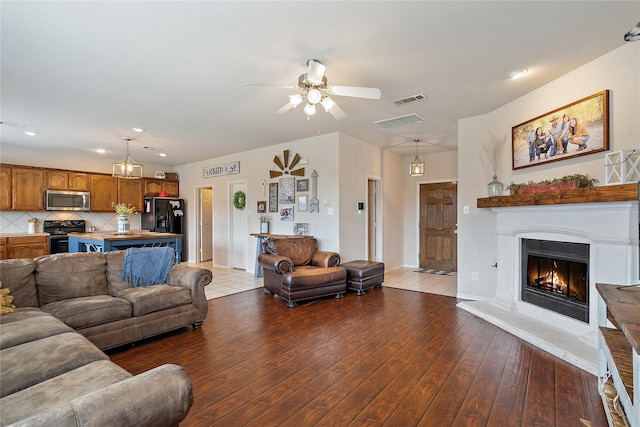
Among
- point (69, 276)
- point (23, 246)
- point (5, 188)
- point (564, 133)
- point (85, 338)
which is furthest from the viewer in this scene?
point (5, 188)

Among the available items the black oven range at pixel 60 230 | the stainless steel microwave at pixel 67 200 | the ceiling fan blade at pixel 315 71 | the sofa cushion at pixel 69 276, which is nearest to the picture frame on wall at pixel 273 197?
the sofa cushion at pixel 69 276

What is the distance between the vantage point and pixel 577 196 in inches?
103

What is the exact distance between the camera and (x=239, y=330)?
10.4 ft

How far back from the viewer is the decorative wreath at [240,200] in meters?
6.59

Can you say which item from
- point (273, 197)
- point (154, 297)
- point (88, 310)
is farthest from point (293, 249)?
point (88, 310)

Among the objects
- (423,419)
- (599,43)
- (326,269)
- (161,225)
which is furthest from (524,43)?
(161,225)

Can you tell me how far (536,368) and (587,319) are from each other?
34.0 inches

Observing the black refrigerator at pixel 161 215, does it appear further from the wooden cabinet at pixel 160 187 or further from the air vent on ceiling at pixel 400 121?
the air vent on ceiling at pixel 400 121

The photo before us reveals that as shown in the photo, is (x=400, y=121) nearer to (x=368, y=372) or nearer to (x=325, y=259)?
(x=325, y=259)

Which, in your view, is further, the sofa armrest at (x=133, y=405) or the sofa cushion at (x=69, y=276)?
the sofa cushion at (x=69, y=276)

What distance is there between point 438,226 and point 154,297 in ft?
18.6

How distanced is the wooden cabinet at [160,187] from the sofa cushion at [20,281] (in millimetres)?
5351

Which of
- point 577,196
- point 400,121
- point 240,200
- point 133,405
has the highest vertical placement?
point 400,121

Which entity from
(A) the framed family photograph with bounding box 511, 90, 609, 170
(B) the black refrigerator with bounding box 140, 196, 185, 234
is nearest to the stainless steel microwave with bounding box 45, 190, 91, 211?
(B) the black refrigerator with bounding box 140, 196, 185, 234
